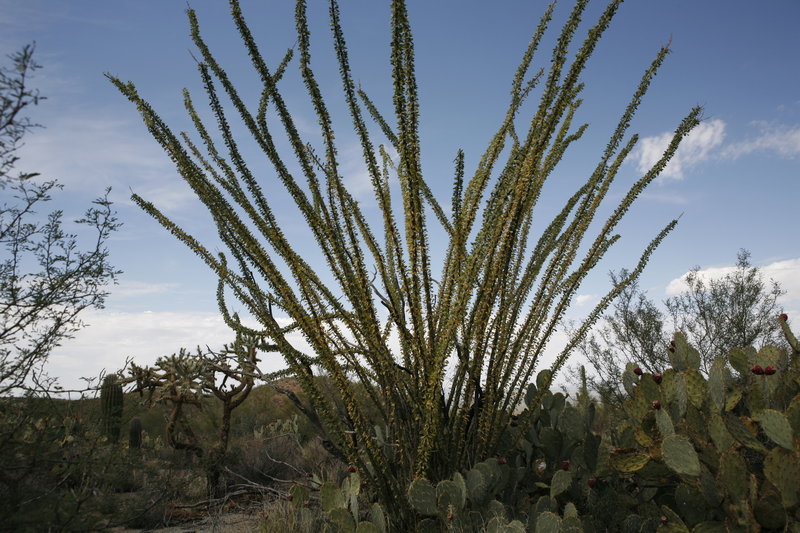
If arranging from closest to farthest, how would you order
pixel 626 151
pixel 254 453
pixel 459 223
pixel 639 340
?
1. pixel 459 223
2. pixel 626 151
3. pixel 254 453
4. pixel 639 340

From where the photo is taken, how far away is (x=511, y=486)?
2.44 meters

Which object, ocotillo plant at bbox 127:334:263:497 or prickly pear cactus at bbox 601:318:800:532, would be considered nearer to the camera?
prickly pear cactus at bbox 601:318:800:532

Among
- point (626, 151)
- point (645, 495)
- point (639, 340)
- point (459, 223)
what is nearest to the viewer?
point (459, 223)

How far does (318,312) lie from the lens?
7.02 feet

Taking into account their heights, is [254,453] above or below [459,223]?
below

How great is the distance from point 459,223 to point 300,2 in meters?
0.91

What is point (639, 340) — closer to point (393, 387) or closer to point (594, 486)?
point (594, 486)

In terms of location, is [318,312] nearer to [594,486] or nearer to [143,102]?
[143,102]

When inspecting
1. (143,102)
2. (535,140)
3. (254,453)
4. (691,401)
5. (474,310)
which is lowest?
(254,453)

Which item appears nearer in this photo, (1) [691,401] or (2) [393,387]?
(2) [393,387]

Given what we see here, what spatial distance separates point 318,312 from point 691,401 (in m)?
1.55

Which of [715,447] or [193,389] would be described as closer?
[715,447]

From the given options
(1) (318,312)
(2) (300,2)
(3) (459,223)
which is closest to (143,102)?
(2) (300,2)

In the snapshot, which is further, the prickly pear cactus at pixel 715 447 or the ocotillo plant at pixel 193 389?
the ocotillo plant at pixel 193 389
